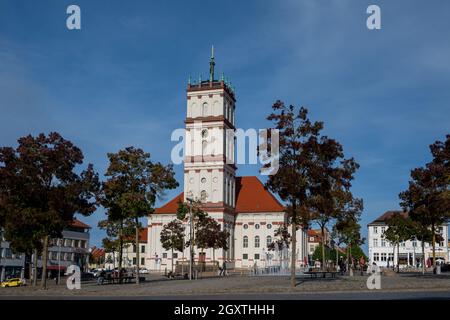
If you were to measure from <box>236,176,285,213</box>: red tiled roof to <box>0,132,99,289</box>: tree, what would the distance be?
6601 cm

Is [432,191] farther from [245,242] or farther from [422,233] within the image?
[245,242]

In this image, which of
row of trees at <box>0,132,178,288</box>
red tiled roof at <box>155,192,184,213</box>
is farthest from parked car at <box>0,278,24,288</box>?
red tiled roof at <box>155,192,184,213</box>

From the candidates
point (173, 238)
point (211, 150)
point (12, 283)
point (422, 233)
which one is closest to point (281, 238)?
point (422, 233)

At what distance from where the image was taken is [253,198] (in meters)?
107

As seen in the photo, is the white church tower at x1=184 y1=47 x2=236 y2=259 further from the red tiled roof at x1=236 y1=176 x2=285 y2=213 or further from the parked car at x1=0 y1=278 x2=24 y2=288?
the parked car at x1=0 y1=278 x2=24 y2=288

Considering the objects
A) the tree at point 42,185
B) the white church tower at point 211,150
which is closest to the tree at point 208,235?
the white church tower at point 211,150

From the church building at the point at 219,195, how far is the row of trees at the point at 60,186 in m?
57.5

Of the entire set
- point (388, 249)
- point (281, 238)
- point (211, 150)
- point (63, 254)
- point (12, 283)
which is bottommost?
point (12, 283)

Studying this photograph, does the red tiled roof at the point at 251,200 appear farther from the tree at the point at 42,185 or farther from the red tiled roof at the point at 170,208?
the tree at the point at 42,185

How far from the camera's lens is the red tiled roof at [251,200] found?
342 feet

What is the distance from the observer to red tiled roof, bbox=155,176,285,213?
342ft

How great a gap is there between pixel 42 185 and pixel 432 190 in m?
27.6
